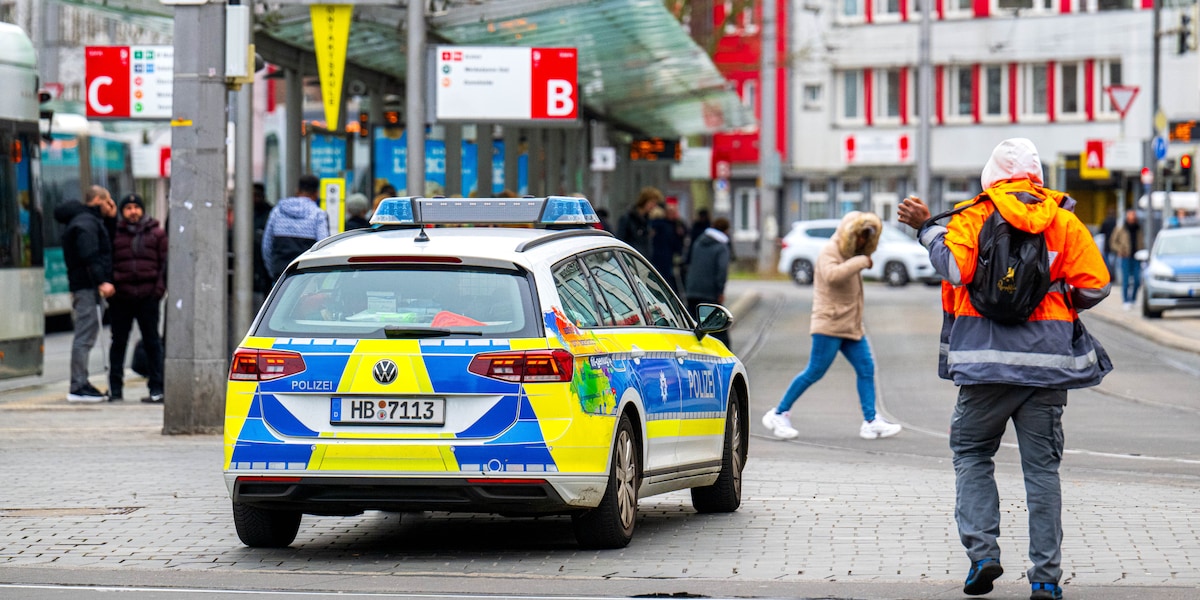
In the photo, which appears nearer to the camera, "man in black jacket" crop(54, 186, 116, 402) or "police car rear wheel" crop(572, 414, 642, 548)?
"police car rear wheel" crop(572, 414, 642, 548)

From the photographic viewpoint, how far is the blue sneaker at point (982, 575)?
696cm

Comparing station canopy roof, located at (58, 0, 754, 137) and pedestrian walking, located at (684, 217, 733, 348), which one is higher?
station canopy roof, located at (58, 0, 754, 137)

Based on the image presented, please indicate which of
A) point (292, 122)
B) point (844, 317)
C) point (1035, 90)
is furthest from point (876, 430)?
point (1035, 90)

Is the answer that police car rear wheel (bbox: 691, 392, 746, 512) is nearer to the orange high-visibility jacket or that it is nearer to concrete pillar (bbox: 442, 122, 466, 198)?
the orange high-visibility jacket

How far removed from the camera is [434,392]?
25.8ft

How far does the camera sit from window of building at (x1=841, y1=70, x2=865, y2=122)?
212 ft

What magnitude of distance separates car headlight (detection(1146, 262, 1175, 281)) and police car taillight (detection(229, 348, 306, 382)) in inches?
959

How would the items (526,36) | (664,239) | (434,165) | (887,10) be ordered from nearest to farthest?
(526,36)
(664,239)
(434,165)
(887,10)

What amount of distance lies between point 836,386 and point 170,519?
11046 millimetres

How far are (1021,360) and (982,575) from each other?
2.55ft

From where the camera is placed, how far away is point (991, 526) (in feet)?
23.3

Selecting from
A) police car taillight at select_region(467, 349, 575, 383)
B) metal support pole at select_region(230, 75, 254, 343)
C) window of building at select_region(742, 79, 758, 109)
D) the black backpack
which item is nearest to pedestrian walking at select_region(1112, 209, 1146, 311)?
metal support pole at select_region(230, 75, 254, 343)

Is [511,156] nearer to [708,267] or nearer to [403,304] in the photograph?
[708,267]

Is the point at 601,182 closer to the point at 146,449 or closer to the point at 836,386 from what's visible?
the point at 836,386
